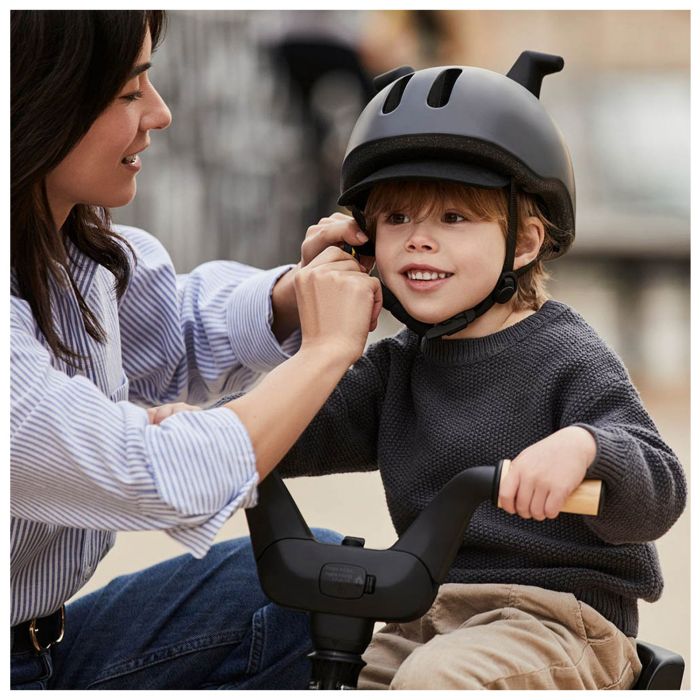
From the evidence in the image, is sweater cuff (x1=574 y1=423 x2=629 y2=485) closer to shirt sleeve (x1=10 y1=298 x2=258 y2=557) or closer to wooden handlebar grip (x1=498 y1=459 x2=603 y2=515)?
wooden handlebar grip (x1=498 y1=459 x2=603 y2=515)

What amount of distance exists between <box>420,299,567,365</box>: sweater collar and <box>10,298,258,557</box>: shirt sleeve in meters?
0.51

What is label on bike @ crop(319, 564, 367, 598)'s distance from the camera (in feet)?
5.49

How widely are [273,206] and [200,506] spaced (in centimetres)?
804

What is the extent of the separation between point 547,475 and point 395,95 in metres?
0.73

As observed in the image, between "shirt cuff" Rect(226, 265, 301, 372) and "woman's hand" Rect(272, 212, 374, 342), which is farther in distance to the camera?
"shirt cuff" Rect(226, 265, 301, 372)

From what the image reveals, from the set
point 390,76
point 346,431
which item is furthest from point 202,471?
point 390,76

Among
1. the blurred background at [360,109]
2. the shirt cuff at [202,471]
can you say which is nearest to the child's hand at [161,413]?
the shirt cuff at [202,471]

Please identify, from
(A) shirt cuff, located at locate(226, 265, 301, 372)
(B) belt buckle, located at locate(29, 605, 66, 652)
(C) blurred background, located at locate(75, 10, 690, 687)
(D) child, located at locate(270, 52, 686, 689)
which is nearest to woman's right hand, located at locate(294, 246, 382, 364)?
(D) child, located at locate(270, 52, 686, 689)

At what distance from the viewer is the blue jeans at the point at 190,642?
2.03 m

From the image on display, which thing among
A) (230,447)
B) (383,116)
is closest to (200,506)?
(230,447)

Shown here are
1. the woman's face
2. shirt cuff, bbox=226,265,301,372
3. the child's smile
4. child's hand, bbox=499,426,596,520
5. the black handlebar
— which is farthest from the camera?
shirt cuff, bbox=226,265,301,372

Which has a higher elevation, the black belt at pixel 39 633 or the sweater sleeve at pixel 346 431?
the sweater sleeve at pixel 346 431

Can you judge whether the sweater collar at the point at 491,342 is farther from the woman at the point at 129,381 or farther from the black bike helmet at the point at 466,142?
the woman at the point at 129,381

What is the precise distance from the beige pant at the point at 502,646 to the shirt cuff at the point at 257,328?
1.85 ft
